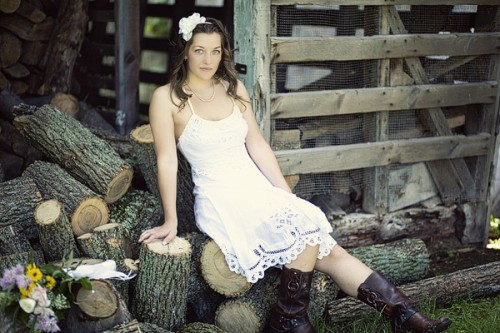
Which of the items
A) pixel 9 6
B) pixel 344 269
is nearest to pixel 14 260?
pixel 344 269

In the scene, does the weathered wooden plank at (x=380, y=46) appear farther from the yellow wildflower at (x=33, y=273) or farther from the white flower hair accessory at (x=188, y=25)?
the yellow wildflower at (x=33, y=273)

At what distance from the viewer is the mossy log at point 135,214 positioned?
4387 mm

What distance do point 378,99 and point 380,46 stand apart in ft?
1.17

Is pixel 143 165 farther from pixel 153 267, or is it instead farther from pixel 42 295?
pixel 42 295

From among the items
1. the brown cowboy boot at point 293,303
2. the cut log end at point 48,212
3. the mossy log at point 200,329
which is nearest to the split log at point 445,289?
the brown cowboy boot at point 293,303

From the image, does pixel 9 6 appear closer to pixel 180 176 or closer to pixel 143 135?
pixel 143 135

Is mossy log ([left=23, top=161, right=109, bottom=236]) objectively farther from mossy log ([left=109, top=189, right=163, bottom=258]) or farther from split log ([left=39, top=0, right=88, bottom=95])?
split log ([left=39, top=0, right=88, bottom=95])

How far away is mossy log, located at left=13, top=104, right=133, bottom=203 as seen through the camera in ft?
14.7

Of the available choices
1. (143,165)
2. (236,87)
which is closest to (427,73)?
(236,87)

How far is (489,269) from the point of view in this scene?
489cm

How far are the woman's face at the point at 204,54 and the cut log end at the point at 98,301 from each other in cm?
128

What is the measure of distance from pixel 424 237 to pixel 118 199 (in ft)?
8.01

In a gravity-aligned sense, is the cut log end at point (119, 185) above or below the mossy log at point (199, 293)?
above

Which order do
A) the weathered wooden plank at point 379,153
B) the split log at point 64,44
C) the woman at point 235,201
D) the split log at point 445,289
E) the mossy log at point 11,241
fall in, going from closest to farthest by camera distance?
1. the woman at point 235,201
2. the mossy log at point 11,241
3. the split log at point 445,289
4. the weathered wooden plank at point 379,153
5. the split log at point 64,44
